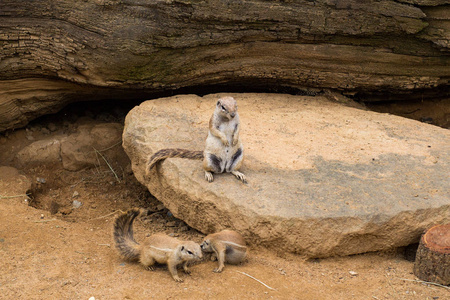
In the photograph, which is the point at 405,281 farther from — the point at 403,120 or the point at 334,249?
the point at 403,120

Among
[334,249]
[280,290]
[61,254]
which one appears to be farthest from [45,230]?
[334,249]

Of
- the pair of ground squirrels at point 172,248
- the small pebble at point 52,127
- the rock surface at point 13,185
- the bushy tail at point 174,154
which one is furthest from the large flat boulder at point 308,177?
the small pebble at point 52,127

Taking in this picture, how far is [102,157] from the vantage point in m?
8.44

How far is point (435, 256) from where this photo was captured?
5.06 meters

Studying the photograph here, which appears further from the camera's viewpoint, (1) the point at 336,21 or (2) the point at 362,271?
(1) the point at 336,21

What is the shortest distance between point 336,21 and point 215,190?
3.94m

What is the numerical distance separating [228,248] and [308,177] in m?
1.48

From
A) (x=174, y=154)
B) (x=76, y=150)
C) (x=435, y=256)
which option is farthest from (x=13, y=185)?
(x=435, y=256)

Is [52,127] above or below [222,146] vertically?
below

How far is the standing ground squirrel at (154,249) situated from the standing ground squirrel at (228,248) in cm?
27

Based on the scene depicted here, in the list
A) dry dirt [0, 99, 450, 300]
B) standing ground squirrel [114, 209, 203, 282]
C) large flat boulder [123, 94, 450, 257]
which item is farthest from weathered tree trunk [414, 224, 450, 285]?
standing ground squirrel [114, 209, 203, 282]

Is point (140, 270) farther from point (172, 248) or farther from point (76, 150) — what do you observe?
point (76, 150)

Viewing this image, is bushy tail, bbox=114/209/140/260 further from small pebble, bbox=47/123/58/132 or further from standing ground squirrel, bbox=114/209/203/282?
small pebble, bbox=47/123/58/132

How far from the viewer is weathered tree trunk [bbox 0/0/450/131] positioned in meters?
7.33
